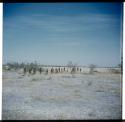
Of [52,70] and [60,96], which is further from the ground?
[52,70]

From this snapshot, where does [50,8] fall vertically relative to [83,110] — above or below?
above

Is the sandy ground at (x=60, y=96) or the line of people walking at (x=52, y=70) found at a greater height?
the line of people walking at (x=52, y=70)

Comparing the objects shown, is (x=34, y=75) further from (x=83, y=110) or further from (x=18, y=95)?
(x=83, y=110)

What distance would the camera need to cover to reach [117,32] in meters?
8.65

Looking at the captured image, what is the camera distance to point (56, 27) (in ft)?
28.5

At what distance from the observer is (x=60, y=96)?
8742 mm

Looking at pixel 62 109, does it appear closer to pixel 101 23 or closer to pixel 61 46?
pixel 61 46

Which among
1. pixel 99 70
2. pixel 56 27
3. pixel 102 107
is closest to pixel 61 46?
pixel 56 27

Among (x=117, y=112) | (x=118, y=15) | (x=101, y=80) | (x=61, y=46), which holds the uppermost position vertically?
(x=118, y=15)

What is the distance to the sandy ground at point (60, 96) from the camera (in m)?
8.70

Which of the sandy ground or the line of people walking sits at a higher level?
the line of people walking

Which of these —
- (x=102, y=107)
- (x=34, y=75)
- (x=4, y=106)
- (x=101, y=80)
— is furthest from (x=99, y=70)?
(x=4, y=106)

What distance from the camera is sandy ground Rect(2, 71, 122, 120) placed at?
28.5ft

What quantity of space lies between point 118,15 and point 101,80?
1445mm
